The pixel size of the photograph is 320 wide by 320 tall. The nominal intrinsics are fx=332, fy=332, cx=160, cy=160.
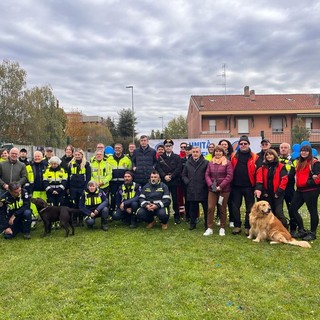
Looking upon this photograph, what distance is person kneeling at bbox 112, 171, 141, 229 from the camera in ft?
24.0

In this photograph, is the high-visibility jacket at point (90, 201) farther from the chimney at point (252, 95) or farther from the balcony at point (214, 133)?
the chimney at point (252, 95)

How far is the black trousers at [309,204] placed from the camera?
6.04m

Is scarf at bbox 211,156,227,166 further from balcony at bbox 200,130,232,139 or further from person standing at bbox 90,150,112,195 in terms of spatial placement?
balcony at bbox 200,130,232,139

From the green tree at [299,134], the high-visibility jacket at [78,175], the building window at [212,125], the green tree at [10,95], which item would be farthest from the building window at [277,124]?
the high-visibility jacket at [78,175]

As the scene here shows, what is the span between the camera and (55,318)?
11.0 feet

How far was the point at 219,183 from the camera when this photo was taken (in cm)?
650

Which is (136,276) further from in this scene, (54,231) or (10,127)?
(10,127)

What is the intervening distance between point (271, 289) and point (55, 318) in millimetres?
2470

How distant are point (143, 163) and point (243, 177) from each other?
2.36 meters

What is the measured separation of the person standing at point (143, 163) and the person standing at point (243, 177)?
1.96 meters

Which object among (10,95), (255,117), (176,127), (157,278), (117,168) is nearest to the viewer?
(157,278)

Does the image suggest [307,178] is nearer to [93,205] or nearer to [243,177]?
[243,177]

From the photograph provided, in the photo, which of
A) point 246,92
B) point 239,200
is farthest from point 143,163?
point 246,92

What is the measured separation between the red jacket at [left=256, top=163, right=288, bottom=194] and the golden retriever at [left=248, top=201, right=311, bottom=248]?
38cm
